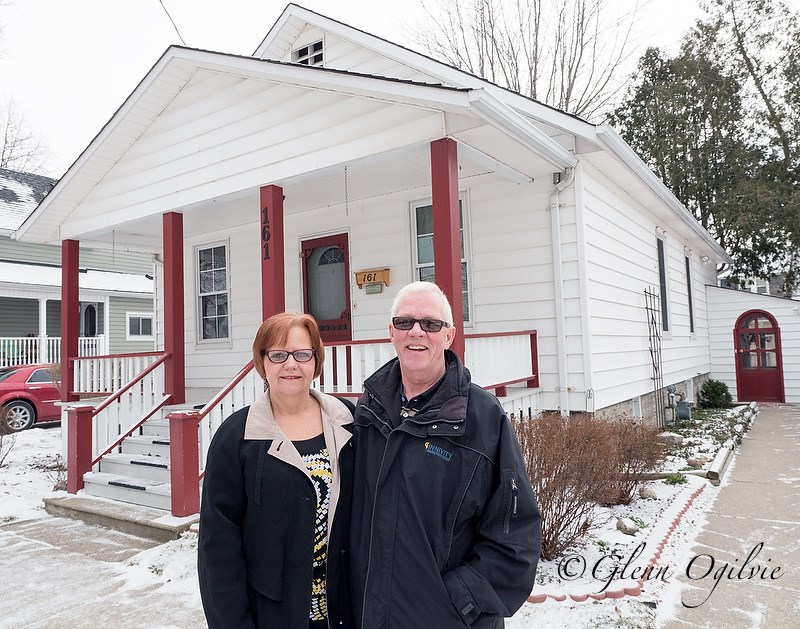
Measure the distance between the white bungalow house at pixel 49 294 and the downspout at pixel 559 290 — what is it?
1354 centimetres

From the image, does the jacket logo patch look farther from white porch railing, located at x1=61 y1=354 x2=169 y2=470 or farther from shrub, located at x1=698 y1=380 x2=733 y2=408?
shrub, located at x1=698 y1=380 x2=733 y2=408

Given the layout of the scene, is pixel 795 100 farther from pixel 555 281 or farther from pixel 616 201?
pixel 555 281

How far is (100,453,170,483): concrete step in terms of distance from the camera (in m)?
6.26

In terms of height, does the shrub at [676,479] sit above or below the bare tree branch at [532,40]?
below

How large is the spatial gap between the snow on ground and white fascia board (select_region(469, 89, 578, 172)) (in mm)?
3400

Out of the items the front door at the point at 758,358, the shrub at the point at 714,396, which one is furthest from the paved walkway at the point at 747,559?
the front door at the point at 758,358

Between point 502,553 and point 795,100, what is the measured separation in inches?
794

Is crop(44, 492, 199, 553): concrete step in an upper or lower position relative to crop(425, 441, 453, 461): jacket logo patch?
lower

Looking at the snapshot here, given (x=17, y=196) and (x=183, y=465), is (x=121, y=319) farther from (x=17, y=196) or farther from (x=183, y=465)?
(x=183, y=465)

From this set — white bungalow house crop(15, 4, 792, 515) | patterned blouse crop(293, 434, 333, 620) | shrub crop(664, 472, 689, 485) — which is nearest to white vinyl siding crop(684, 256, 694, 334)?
white bungalow house crop(15, 4, 792, 515)

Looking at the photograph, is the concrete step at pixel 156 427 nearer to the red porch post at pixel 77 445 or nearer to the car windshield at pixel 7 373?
the red porch post at pixel 77 445

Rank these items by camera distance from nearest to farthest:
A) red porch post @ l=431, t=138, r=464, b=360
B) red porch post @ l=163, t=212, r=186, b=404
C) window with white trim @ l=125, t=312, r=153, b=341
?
A: red porch post @ l=431, t=138, r=464, b=360 → red porch post @ l=163, t=212, r=186, b=404 → window with white trim @ l=125, t=312, r=153, b=341

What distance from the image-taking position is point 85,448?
661 centimetres

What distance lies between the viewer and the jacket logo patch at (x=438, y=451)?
5.74ft
